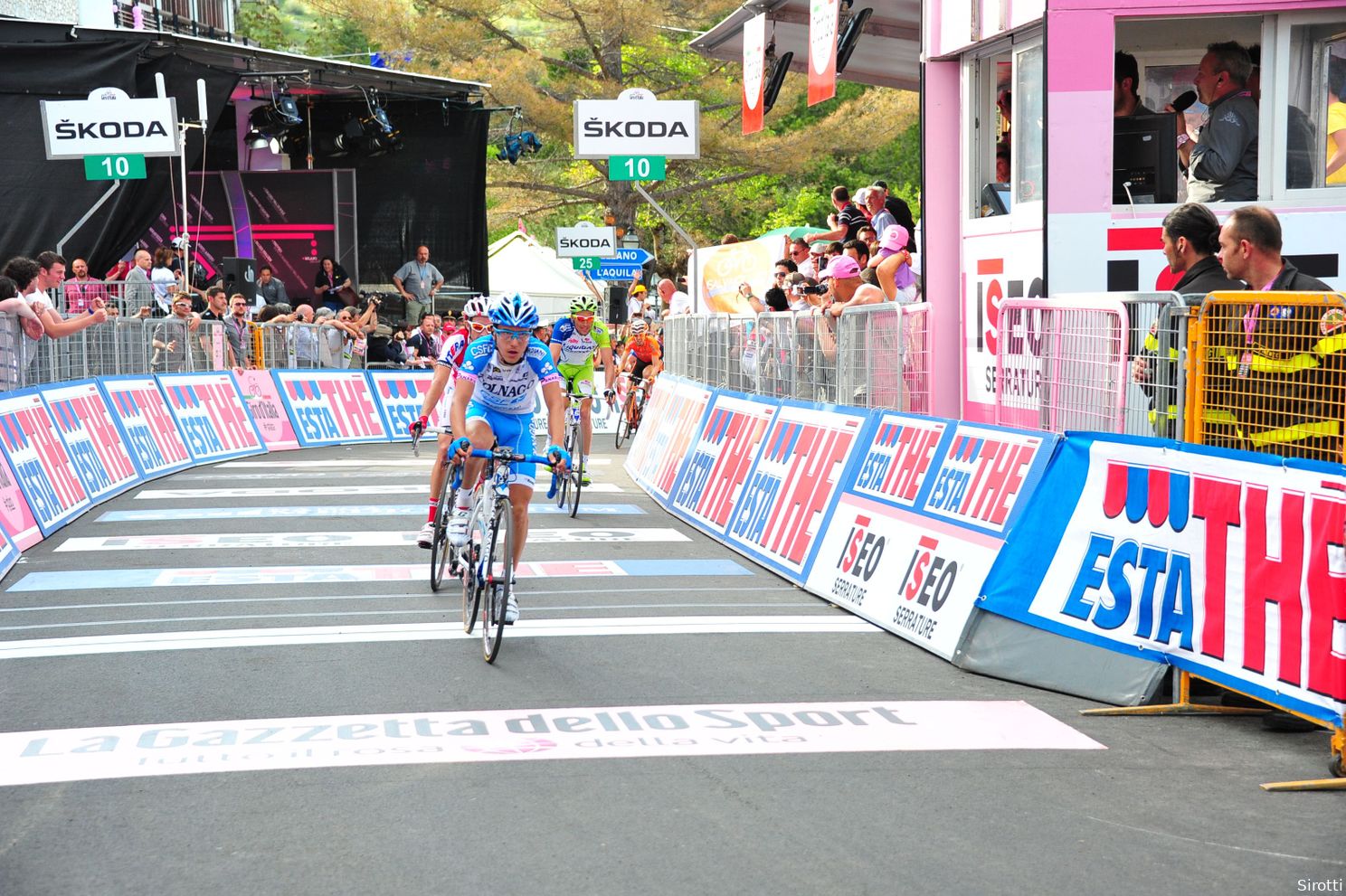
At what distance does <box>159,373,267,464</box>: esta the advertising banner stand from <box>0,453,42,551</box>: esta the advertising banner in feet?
23.8

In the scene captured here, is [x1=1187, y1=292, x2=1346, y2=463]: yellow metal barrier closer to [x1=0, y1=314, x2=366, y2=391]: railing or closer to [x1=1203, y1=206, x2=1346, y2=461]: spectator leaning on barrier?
[x1=1203, y1=206, x2=1346, y2=461]: spectator leaning on barrier

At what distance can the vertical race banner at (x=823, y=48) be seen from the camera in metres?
13.0

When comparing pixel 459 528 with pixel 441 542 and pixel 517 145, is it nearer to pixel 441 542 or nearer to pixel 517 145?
pixel 441 542

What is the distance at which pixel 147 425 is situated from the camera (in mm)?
19234

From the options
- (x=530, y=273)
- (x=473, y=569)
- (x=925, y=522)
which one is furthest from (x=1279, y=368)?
(x=530, y=273)

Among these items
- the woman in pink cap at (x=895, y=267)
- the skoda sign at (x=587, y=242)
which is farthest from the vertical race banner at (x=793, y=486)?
the skoda sign at (x=587, y=242)

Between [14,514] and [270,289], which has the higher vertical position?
[270,289]

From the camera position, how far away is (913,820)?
5.42 metres

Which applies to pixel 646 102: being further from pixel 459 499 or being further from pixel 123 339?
pixel 459 499

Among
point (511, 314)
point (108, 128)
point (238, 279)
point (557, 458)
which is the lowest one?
point (557, 458)

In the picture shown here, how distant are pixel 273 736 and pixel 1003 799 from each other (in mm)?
3053

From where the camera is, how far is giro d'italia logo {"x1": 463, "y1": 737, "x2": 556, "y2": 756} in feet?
21.0

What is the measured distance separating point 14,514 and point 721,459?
6017 mm

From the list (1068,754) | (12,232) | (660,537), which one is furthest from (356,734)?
(12,232)
